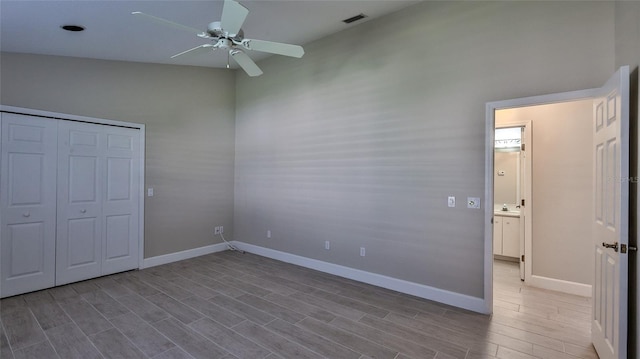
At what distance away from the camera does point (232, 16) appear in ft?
7.14

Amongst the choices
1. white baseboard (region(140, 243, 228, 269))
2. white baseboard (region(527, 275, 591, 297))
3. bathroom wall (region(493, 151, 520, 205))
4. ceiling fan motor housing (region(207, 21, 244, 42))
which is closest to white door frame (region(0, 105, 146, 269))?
white baseboard (region(140, 243, 228, 269))

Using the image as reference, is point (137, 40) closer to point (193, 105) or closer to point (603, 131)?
point (193, 105)

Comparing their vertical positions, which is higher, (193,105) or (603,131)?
(193,105)

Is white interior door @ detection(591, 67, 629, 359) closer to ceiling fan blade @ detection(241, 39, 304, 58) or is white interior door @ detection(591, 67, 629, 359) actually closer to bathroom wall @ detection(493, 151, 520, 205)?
ceiling fan blade @ detection(241, 39, 304, 58)

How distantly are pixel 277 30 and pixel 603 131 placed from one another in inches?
137

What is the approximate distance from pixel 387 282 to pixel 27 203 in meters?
4.37

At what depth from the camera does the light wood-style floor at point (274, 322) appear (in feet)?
7.61

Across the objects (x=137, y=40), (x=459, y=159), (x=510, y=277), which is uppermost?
(x=137, y=40)

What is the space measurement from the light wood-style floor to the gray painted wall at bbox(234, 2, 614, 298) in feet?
1.71

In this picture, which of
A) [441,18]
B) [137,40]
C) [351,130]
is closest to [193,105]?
[137,40]

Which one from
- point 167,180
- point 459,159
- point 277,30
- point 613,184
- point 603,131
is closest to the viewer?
point 613,184

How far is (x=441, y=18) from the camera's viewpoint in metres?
3.22

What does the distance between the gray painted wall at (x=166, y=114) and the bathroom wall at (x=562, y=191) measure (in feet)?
15.8

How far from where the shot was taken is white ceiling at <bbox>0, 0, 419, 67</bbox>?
2.67 m
